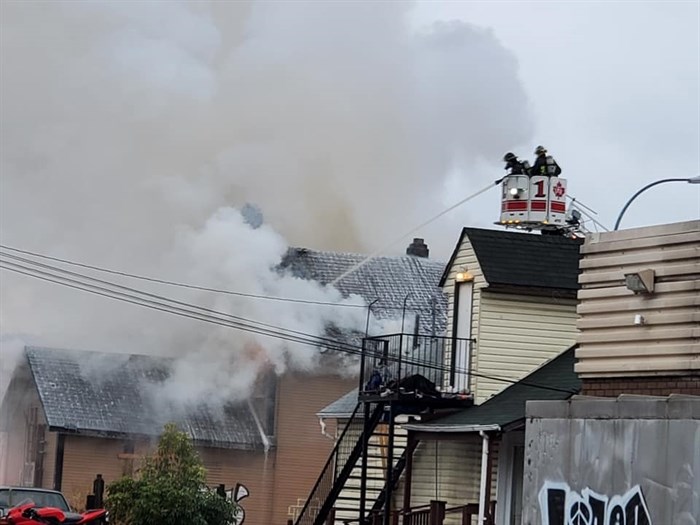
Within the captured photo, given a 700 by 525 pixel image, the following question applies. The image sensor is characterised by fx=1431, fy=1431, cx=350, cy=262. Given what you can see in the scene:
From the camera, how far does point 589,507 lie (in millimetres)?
A: 14469

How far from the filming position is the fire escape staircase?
2717cm

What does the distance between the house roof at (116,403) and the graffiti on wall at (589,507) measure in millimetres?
22942

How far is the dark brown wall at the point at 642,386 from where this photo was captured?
15.5 meters

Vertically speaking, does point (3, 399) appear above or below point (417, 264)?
below

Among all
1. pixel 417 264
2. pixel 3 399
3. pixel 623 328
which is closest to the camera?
pixel 623 328

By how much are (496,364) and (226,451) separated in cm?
1323

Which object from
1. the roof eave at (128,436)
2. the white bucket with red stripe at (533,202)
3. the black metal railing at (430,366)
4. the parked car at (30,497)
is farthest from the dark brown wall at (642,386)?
the roof eave at (128,436)

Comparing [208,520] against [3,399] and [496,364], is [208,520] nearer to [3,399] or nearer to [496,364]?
[496,364]

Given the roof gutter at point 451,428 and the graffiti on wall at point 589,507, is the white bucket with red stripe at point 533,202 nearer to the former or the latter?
the roof gutter at point 451,428

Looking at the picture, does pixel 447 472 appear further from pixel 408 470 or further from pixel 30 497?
pixel 30 497

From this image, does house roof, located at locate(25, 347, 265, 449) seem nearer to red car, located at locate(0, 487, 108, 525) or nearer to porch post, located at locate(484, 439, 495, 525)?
red car, located at locate(0, 487, 108, 525)

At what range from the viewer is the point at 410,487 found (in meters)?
26.3

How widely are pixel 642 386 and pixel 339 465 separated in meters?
16.8

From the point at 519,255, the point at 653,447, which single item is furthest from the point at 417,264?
the point at 653,447
